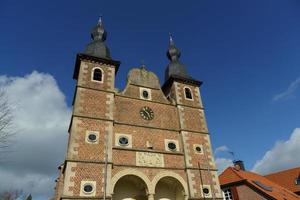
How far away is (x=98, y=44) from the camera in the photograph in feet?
68.8

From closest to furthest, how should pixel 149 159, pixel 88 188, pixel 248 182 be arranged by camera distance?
pixel 88 188
pixel 149 159
pixel 248 182

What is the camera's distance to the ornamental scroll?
635 inches

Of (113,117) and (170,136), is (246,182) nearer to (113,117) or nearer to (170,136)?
(170,136)

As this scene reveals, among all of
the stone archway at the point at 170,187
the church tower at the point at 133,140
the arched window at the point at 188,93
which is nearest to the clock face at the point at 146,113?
the church tower at the point at 133,140

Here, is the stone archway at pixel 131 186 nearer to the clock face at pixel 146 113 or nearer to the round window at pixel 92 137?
the round window at pixel 92 137

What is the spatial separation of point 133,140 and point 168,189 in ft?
15.3

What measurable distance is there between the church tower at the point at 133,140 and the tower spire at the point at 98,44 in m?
0.08

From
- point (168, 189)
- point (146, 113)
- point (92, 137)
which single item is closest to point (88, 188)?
point (92, 137)

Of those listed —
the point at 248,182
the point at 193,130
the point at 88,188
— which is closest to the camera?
the point at 88,188

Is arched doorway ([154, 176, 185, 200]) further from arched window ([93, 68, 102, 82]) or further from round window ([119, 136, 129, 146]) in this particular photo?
arched window ([93, 68, 102, 82])

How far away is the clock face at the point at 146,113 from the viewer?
18734 millimetres

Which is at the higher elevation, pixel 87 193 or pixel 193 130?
pixel 193 130

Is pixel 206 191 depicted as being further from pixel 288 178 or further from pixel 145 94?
pixel 288 178

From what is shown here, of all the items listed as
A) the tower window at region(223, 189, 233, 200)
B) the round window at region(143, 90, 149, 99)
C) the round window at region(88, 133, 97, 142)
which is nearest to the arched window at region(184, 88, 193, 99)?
the round window at region(143, 90, 149, 99)
